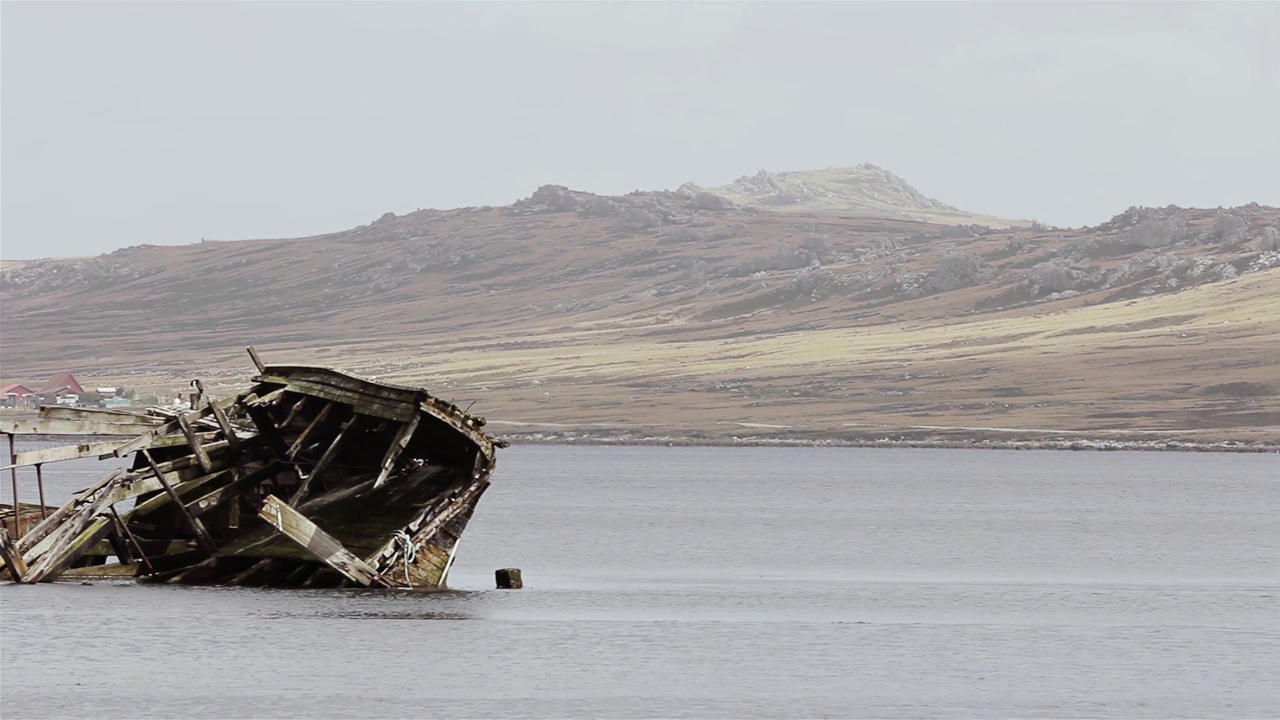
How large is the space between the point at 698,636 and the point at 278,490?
1454 cm

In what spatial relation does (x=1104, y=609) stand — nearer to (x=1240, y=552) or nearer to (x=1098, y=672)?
(x=1098, y=672)

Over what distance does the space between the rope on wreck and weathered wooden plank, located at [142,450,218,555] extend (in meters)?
6.23

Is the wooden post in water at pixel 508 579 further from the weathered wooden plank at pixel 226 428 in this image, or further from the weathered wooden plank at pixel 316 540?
the weathered wooden plank at pixel 226 428

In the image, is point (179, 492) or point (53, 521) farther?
point (179, 492)

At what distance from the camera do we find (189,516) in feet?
176

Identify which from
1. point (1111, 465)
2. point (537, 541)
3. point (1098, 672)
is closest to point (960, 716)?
point (1098, 672)

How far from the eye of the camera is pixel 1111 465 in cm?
19812

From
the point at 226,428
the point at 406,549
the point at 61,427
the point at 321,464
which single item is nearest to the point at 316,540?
the point at 321,464

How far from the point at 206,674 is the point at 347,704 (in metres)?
4.84

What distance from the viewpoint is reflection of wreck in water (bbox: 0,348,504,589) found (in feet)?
173

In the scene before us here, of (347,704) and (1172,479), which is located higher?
(347,704)

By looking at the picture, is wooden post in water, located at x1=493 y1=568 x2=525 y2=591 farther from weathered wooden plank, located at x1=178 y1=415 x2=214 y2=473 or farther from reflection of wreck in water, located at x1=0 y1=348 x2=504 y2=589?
weathered wooden plank, located at x1=178 y1=415 x2=214 y2=473

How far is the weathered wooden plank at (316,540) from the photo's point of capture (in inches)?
1959

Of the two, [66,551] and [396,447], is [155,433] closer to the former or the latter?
[66,551]
